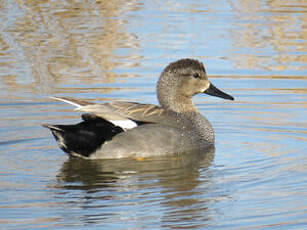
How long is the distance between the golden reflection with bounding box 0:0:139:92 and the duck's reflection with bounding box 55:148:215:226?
3.41 meters

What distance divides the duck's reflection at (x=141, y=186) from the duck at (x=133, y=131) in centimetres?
11

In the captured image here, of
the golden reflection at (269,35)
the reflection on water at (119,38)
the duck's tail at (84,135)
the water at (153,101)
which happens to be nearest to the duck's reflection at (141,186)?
the water at (153,101)

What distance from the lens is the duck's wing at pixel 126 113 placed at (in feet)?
30.8

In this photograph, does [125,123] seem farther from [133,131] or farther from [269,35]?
[269,35]

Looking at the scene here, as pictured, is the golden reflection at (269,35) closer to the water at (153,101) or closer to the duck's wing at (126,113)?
the water at (153,101)

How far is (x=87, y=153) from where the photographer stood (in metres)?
9.36

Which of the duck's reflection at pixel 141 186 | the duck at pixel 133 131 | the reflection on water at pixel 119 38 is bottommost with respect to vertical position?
the duck's reflection at pixel 141 186

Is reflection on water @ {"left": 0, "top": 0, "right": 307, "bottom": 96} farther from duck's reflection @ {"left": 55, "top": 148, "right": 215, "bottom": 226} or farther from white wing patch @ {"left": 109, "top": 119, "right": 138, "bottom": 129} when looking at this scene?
duck's reflection @ {"left": 55, "top": 148, "right": 215, "bottom": 226}

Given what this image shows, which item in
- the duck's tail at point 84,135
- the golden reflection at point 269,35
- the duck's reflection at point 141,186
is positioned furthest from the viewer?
the golden reflection at point 269,35

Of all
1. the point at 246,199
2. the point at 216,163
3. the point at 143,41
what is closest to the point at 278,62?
the point at 143,41

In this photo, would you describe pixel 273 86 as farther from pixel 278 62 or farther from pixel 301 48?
pixel 301 48

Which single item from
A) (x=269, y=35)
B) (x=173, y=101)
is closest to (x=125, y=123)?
(x=173, y=101)

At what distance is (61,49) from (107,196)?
665cm

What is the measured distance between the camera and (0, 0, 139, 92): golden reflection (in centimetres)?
1288
